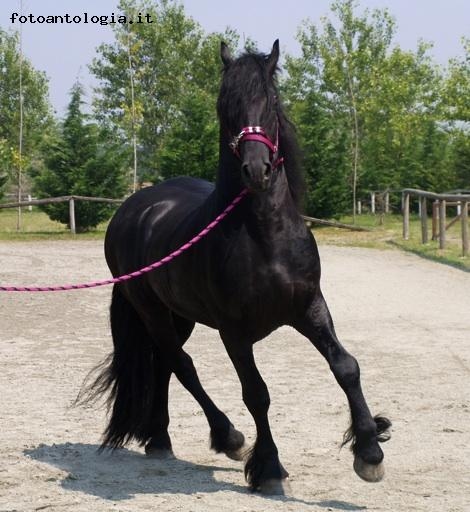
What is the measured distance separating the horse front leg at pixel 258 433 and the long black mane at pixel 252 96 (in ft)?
2.95

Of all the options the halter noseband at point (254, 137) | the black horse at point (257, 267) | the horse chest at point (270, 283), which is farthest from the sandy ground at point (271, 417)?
the halter noseband at point (254, 137)

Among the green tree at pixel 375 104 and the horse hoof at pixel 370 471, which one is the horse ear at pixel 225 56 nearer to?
the horse hoof at pixel 370 471

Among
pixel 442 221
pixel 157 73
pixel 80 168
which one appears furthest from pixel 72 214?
pixel 157 73

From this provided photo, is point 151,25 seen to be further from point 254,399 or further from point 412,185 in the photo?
point 254,399

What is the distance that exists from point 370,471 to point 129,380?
182cm

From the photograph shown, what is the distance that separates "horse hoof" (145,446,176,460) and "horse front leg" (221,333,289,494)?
2.88 ft

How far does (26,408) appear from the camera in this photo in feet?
20.7

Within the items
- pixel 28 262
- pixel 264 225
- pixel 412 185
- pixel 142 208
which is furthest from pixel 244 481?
pixel 412 185

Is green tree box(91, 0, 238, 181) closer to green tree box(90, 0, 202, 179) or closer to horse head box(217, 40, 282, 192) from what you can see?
green tree box(90, 0, 202, 179)

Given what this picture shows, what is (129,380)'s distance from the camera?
5512 mm

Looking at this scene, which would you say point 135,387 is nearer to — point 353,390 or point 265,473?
point 265,473

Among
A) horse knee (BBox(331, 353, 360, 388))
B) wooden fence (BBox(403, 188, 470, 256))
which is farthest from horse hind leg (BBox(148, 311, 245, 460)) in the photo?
wooden fence (BBox(403, 188, 470, 256))

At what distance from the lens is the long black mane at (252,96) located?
4148 millimetres

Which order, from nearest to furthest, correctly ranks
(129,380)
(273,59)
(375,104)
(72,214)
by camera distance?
(273,59) → (129,380) → (72,214) → (375,104)
